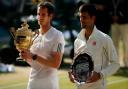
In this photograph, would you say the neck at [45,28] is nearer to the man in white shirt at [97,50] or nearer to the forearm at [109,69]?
the man in white shirt at [97,50]

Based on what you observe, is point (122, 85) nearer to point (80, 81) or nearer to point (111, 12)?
point (111, 12)

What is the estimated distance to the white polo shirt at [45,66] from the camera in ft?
15.2

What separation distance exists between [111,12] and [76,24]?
66.5 inches

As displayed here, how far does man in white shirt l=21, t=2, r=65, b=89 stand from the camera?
4.62 meters

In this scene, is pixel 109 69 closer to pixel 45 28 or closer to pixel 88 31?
pixel 88 31

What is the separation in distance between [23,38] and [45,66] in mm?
422

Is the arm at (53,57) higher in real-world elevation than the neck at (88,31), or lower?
lower

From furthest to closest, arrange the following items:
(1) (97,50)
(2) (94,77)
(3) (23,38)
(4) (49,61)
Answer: (3) (23,38) < (4) (49,61) < (1) (97,50) < (2) (94,77)

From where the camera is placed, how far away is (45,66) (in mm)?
4625

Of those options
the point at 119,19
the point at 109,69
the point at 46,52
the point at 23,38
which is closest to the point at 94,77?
the point at 109,69

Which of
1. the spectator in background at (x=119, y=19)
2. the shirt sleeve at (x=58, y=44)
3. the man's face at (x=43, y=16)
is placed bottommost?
the spectator in background at (x=119, y=19)

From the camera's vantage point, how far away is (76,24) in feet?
43.3

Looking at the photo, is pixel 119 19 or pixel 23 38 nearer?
pixel 23 38

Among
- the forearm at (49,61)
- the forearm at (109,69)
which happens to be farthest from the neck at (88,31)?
the forearm at (49,61)
